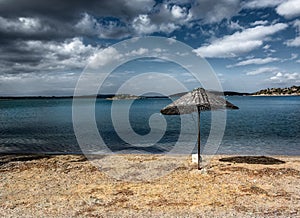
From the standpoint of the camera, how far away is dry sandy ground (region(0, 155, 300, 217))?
23.8 feet

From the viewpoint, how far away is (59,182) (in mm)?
10016

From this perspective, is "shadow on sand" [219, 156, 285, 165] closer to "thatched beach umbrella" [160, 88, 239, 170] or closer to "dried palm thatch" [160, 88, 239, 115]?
"thatched beach umbrella" [160, 88, 239, 170]

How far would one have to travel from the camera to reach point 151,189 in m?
9.00

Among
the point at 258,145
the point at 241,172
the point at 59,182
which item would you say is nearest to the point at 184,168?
the point at 241,172

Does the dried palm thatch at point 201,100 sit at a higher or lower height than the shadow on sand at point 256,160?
higher

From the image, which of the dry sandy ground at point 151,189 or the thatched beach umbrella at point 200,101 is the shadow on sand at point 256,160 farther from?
the thatched beach umbrella at point 200,101

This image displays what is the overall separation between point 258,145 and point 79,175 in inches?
572

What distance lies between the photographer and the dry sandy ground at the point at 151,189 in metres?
7.25

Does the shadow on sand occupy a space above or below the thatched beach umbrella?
below

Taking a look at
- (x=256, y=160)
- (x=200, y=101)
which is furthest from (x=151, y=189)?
(x=256, y=160)

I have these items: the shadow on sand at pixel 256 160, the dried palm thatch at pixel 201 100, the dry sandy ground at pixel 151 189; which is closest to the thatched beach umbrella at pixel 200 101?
the dried palm thatch at pixel 201 100

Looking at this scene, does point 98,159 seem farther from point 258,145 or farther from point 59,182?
point 258,145

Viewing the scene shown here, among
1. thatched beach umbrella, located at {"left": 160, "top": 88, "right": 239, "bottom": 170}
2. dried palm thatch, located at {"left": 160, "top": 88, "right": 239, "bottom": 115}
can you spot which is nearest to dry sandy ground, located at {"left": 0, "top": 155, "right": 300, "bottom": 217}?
thatched beach umbrella, located at {"left": 160, "top": 88, "right": 239, "bottom": 170}

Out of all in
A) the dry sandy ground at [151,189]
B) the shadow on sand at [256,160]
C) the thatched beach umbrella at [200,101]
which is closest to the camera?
the dry sandy ground at [151,189]
